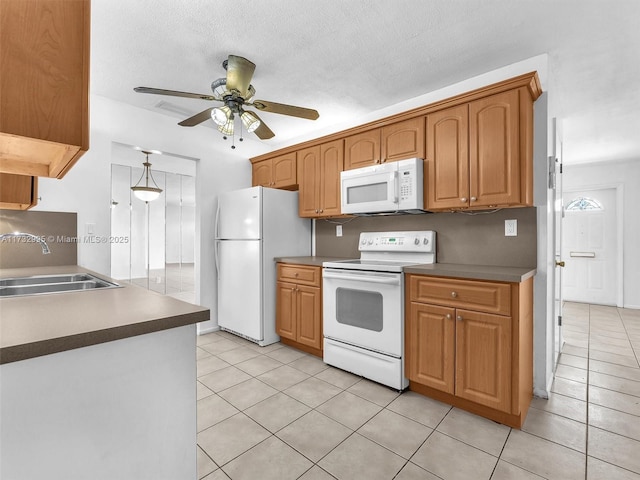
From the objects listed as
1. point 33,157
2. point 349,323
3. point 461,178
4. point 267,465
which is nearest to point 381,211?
point 461,178

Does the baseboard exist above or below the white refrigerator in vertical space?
below

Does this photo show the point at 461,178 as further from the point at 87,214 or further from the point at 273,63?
the point at 87,214

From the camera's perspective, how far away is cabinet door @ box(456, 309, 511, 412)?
6.05 ft

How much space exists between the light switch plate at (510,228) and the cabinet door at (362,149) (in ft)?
3.75

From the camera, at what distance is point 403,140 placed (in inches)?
104

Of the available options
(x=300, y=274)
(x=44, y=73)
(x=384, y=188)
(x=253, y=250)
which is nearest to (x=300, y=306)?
(x=300, y=274)

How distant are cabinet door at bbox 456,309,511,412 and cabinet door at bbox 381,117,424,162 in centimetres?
132

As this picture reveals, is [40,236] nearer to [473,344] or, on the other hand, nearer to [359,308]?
[359,308]

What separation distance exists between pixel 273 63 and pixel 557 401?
10.4 ft

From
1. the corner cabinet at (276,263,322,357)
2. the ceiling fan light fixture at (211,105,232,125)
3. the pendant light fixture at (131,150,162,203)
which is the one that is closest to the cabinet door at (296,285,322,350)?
the corner cabinet at (276,263,322,357)

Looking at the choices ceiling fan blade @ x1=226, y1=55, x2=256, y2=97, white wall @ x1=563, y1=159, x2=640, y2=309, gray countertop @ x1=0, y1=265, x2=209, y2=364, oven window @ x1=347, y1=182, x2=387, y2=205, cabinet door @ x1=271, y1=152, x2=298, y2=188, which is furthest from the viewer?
white wall @ x1=563, y1=159, x2=640, y2=309

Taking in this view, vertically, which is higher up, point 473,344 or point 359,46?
point 359,46

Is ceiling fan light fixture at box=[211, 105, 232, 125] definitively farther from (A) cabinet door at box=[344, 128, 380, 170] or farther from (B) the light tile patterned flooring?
(B) the light tile patterned flooring

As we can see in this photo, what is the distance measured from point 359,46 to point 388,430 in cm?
247
